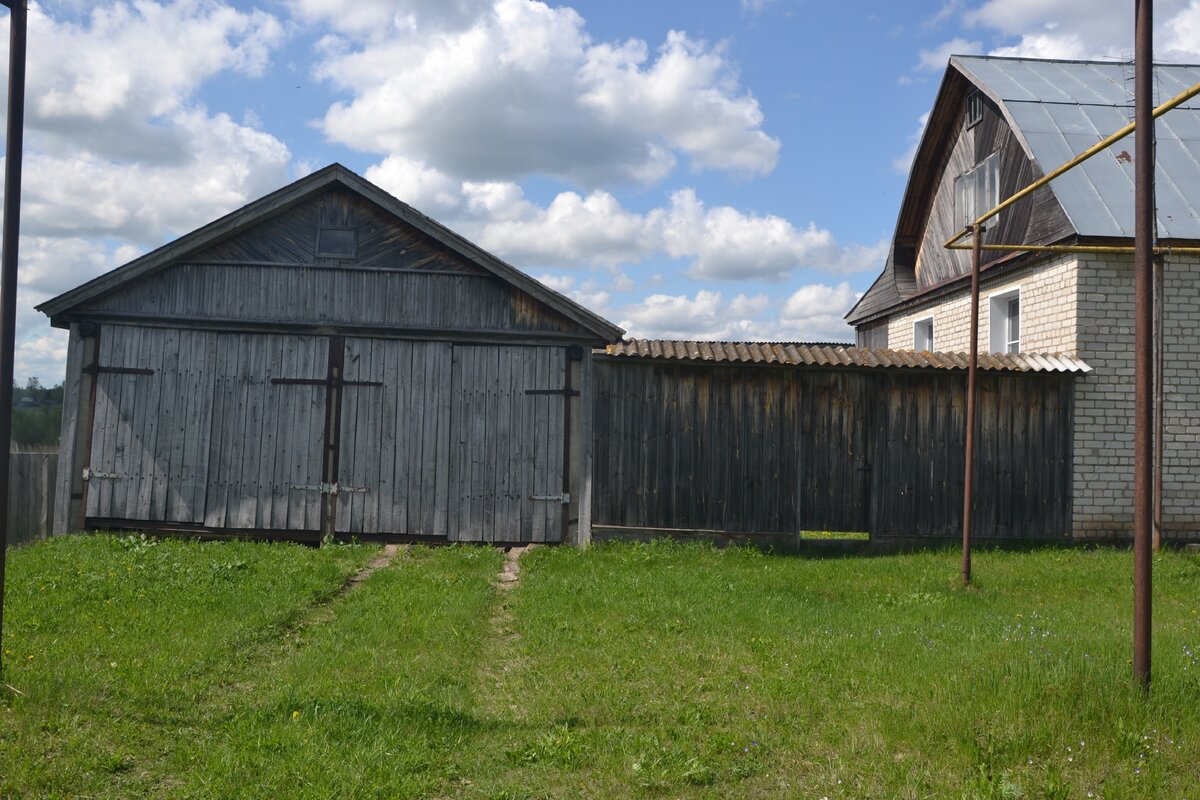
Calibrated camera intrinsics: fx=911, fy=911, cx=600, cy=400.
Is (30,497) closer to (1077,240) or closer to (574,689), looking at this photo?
(574,689)

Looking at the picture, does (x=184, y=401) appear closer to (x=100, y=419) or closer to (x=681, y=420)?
(x=100, y=419)

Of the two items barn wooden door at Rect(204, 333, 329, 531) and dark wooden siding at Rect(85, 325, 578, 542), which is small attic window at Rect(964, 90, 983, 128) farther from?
barn wooden door at Rect(204, 333, 329, 531)

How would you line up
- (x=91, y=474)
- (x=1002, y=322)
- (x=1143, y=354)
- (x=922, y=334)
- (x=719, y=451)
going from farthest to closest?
(x=922, y=334) < (x=1002, y=322) < (x=719, y=451) < (x=91, y=474) < (x=1143, y=354)

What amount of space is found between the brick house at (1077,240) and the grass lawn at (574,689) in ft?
13.7

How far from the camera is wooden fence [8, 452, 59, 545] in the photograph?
40.3ft

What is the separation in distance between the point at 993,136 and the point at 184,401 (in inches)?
547

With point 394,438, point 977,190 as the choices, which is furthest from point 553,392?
point 977,190

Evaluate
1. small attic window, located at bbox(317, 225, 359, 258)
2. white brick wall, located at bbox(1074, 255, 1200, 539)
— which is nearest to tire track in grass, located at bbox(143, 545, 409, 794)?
small attic window, located at bbox(317, 225, 359, 258)

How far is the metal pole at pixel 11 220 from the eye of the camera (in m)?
5.73

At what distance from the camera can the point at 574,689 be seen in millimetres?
6102

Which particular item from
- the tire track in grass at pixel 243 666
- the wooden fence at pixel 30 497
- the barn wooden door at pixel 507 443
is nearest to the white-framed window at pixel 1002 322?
the barn wooden door at pixel 507 443

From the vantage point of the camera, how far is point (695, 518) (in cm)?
1250

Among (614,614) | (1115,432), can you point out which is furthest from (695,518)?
(1115,432)

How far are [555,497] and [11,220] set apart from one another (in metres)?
7.56
